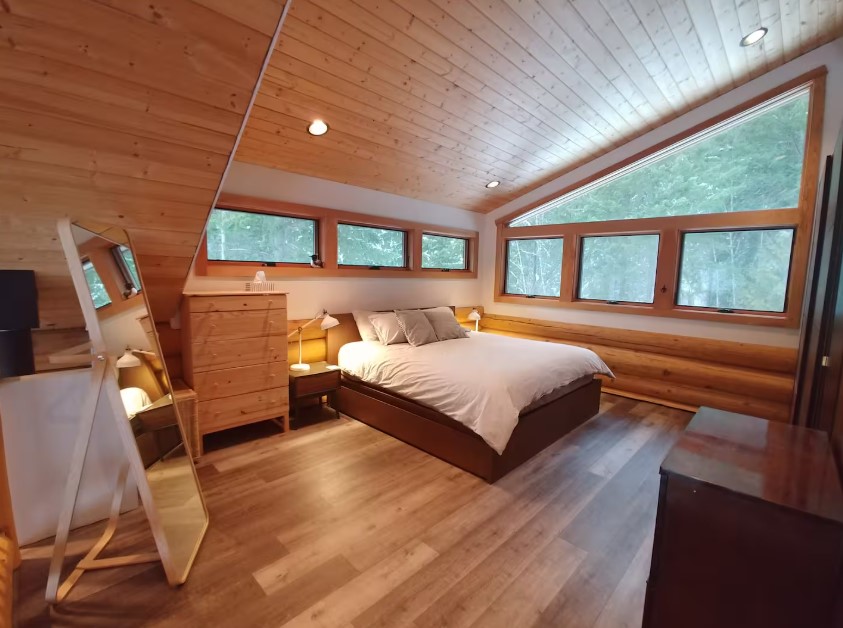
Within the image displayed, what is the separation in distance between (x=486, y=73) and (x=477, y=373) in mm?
2102

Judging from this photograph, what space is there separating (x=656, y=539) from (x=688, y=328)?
3348mm

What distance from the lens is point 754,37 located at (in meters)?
2.84

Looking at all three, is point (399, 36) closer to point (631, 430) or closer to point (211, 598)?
point (211, 598)

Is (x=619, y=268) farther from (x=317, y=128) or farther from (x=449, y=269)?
(x=317, y=128)

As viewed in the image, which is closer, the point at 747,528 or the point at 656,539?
the point at 747,528

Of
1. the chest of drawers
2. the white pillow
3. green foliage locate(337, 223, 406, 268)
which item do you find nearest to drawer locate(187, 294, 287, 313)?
the chest of drawers

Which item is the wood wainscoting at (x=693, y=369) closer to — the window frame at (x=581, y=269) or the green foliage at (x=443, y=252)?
the window frame at (x=581, y=269)

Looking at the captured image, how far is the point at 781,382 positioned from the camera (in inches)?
129

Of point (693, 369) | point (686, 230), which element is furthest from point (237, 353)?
point (686, 230)

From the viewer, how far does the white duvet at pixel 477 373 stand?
2385 mm

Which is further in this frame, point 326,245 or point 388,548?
point 326,245

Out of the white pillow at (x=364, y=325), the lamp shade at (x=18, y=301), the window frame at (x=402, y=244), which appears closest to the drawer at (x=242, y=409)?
the white pillow at (x=364, y=325)

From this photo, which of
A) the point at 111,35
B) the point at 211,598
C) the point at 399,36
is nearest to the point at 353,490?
the point at 211,598

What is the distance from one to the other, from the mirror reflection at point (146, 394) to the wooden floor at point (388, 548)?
5.0 inches
